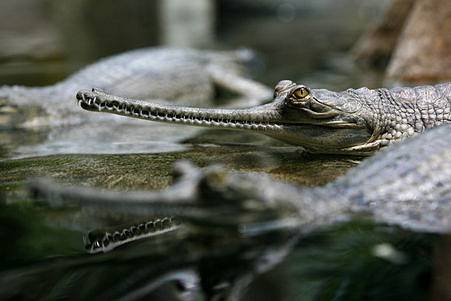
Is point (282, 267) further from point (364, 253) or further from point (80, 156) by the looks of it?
point (80, 156)

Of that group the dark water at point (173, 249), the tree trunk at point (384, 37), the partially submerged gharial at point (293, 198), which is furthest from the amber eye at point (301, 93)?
the tree trunk at point (384, 37)

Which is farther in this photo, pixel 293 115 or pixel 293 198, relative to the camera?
pixel 293 115

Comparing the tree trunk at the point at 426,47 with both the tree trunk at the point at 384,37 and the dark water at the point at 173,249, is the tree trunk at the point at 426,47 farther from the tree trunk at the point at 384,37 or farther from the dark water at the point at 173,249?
the dark water at the point at 173,249

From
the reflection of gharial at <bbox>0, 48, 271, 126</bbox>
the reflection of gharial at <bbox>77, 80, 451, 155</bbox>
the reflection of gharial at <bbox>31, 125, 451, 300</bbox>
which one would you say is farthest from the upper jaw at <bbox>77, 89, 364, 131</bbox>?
the reflection of gharial at <bbox>0, 48, 271, 126</bbox>

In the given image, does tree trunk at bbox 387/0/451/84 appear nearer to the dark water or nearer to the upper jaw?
the dark water

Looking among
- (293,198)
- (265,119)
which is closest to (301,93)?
(265,119)

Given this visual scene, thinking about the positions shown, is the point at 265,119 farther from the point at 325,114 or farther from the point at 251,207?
the point at 251,207
